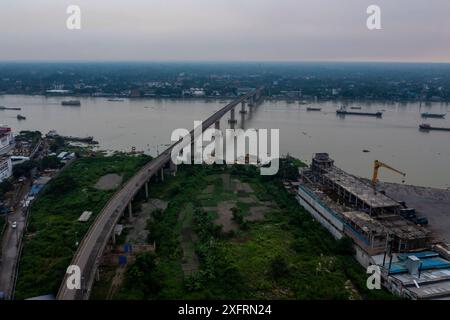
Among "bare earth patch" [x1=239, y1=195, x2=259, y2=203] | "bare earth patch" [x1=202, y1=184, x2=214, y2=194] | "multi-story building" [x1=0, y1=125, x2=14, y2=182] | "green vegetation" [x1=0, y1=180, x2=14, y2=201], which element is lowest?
"bare earth patch" [x1=239, y1=195, x2=259, y2=203]

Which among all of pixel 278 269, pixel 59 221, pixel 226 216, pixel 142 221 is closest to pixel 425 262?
pixel 278 269

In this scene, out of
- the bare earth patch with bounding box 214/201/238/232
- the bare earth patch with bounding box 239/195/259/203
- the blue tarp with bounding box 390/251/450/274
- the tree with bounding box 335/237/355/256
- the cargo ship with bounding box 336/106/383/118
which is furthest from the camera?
the cargo ship with bounding box 336/106/383/118


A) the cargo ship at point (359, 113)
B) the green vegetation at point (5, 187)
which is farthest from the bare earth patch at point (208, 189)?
the cargo ship at point (359, 113)

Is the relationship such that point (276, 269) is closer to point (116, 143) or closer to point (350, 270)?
point (350, 270)

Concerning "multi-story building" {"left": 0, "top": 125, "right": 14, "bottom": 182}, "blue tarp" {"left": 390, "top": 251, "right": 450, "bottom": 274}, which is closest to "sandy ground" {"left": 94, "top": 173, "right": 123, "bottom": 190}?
"multi-story building" {"left": 0, "top": 125, "right": 14, "bottom": 182}

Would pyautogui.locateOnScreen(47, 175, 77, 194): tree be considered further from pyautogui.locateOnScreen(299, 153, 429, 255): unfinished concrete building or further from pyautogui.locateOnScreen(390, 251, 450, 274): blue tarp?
pyautogui.locateOnScreen(390, 251, 450, 274): blue tarp

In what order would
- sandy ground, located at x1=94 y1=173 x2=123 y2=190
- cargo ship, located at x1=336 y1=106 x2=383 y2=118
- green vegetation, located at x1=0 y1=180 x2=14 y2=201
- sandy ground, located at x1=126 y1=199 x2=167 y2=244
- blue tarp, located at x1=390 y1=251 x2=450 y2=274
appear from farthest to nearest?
cargo ship, located at x1=336 y1=106 x2=383 y2=118
sandy ground, located at x1=94 y1=173 x2=123 y2=190
green vegetation, located at x1=0 y1=180 x2=14 y2=201
sandy ground, located at x1=126 y1=199 x2=167 y2=244
blue tarp, located at x1=390 y1=251 x2=450 y2=274
